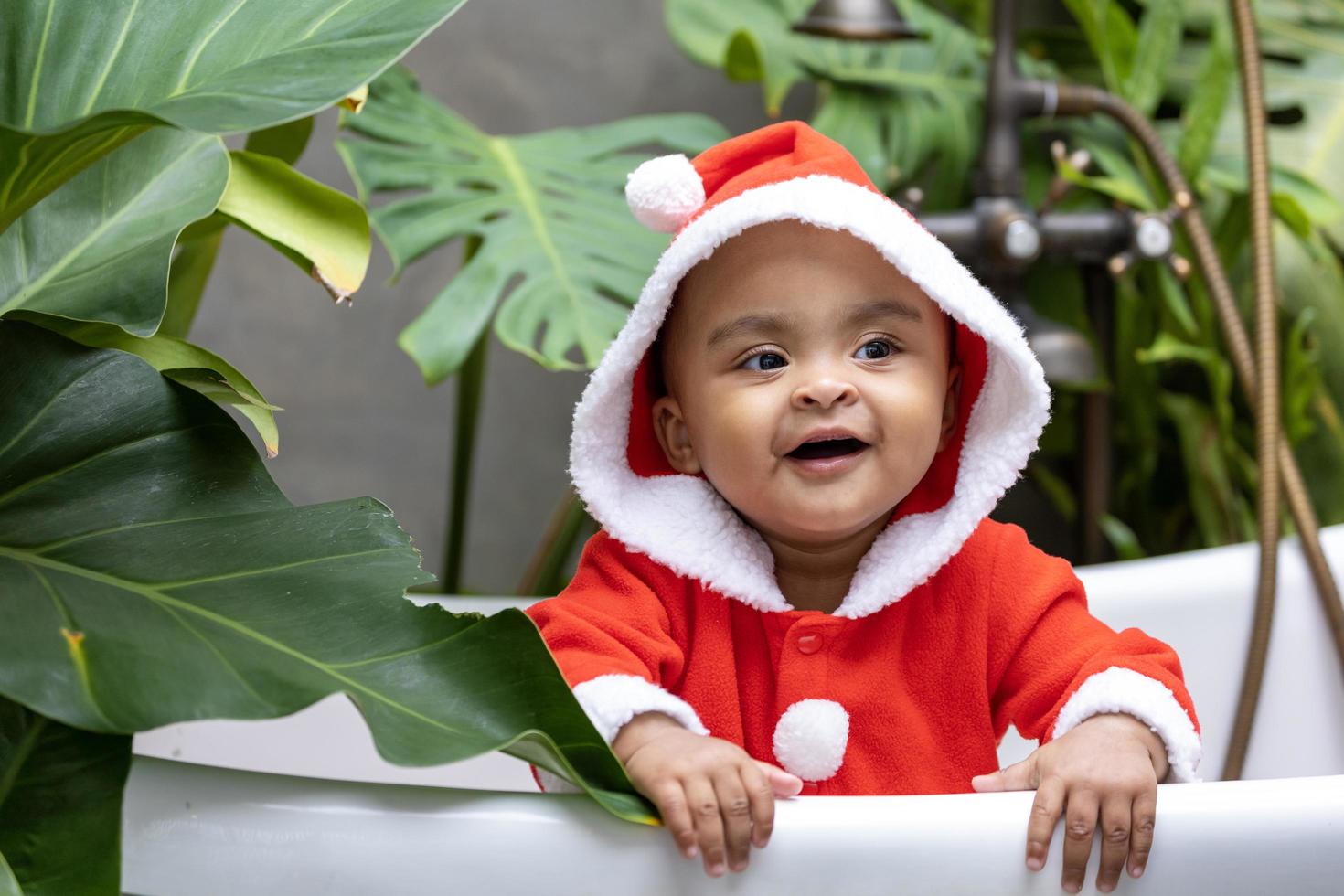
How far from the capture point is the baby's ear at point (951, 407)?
0.81 metres

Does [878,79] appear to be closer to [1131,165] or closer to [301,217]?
[1131,165]

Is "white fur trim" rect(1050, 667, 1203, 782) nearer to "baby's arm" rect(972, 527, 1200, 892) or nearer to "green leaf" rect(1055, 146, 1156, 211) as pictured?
"baby's arm" rect(972, 527, 1200, 892)

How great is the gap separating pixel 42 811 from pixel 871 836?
Result: 319 mm

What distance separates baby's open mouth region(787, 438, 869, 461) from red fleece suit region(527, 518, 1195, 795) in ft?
0.30

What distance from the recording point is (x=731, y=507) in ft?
2.58

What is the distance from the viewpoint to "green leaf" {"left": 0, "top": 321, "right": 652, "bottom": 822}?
Answer: 500 mm

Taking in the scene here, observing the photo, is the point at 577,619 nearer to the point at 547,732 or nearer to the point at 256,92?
the point at 547,732

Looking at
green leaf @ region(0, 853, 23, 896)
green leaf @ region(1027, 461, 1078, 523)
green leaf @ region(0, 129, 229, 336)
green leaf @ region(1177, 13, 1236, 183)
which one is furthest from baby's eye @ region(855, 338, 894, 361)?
green leaf @ region(1027, 461, 1078, 523)

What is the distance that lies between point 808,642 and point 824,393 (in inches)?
5.8

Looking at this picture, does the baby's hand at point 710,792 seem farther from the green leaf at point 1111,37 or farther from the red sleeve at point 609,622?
the green leaf at point 1111,37

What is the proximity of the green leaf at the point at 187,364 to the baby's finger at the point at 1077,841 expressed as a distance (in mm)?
401

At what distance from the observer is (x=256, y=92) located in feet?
1.60

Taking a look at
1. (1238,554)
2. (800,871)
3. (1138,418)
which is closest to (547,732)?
(800,871)

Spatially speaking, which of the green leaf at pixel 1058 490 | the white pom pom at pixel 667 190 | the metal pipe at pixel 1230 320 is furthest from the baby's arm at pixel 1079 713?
the green leaf at pixel 1058 490
